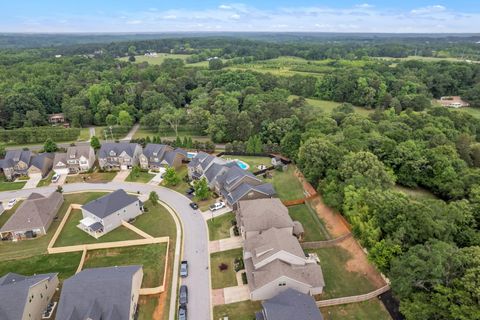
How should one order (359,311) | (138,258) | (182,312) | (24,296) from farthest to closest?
(138,258)
(359,311)
(182,312)
(24,296)

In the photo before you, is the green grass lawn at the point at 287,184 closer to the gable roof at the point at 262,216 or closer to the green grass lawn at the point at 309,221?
the green grass lawn at the point at 309,221

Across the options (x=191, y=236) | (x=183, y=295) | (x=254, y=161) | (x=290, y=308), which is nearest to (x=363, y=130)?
(x=254, y=161)

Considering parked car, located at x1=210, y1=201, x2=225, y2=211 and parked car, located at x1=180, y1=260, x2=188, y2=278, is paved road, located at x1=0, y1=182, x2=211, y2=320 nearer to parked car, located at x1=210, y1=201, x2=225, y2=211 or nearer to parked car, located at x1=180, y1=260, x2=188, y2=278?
parked car, located at x1=180, y1=260, x2=188, y2=278

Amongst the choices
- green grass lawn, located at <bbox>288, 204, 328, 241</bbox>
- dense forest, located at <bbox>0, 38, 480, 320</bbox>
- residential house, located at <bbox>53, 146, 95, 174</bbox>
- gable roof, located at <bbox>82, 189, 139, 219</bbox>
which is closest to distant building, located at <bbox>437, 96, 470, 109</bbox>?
dense forest, located at <bbox>0, 38, 480, 320</bbox>

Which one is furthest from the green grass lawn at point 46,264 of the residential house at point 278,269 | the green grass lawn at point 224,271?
the residential house at point 278,269

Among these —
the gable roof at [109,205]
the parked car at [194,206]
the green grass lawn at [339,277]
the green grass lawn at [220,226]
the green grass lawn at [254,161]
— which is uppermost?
the gable roof at [109,205]

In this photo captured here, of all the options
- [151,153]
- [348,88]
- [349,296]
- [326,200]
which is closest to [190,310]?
[349,296]

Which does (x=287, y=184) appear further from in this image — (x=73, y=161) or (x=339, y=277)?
(x=73, y=161)
